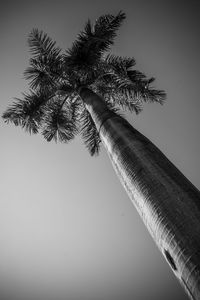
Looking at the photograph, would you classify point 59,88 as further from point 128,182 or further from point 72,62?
point 128,182

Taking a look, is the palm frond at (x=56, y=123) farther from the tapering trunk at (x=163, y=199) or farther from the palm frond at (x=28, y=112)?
the tapering trunk at (x=163, y=199)

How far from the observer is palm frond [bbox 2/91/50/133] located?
920 cm

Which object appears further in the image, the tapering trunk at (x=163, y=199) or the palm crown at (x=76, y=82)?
the palm crown at (x=76, y=82)

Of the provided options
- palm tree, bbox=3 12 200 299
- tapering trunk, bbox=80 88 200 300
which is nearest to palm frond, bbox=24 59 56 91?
palm tree, bbox=3 12 200 299

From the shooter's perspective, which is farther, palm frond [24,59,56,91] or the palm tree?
palm frond [24,59,56,91]

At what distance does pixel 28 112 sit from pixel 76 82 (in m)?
1.98

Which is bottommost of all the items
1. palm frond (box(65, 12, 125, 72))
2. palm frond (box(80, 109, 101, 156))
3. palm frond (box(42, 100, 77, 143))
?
palm frond (box(80, 109, 101, 156))

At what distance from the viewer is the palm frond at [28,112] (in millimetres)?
9203

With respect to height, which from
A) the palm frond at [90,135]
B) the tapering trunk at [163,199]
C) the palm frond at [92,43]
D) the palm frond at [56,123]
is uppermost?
the palm frond at [92,43]

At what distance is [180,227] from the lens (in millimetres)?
2498

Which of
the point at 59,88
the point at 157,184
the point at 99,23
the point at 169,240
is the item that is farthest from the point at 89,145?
the point at 169,240

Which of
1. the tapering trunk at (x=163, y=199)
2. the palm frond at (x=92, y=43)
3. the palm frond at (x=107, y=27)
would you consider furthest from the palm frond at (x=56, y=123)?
the tapering trunk at (x=163, y=199)

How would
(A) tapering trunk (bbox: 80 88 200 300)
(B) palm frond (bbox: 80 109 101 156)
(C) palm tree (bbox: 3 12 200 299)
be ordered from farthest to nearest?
(B) palm frond (bbox: 80 109 101 156) → (C) palm tree (bbox: 3 12 200 299) → (A) tapering trunk (bbox: 80 88 200 300)

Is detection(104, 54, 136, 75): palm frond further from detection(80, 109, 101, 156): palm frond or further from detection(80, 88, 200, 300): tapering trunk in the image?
detection(80, 88, 200, 300): tapering trunk
